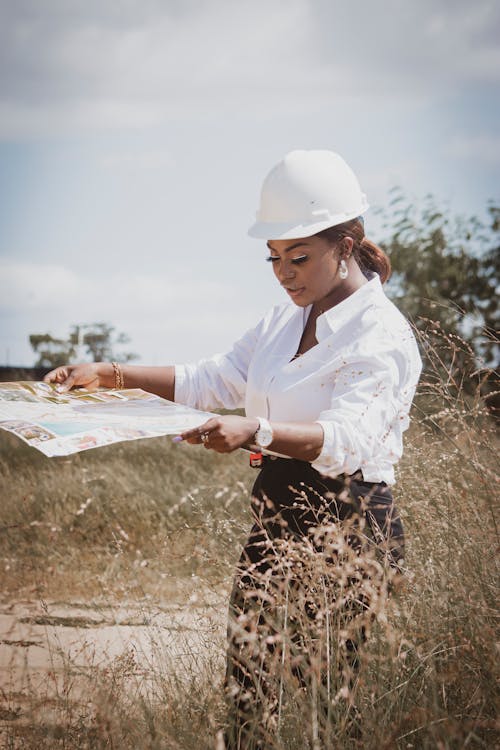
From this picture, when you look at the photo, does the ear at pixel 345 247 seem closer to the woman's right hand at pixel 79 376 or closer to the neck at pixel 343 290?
the neck at pixel 343 290

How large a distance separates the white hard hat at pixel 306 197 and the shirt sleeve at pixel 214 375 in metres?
0.53

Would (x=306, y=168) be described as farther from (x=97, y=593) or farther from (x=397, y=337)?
(x=97, y=593)

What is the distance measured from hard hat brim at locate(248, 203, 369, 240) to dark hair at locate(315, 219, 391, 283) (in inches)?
1.2

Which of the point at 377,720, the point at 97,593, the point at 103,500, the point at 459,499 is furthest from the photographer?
the point at 103,500

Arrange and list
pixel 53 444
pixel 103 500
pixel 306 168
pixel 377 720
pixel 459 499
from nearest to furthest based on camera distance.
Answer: pixel 53 444 → pixel 377 720 → pixel 306 168 → pixel 459 499 → pixel 103 500

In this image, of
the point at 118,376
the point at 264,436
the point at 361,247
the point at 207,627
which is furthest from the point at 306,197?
the point at 207,627

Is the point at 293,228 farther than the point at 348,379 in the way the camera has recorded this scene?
Yes

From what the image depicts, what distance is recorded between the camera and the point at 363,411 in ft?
8.21

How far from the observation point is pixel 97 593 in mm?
5863

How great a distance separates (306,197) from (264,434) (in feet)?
2.80

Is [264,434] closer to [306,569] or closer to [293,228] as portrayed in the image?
[306,569]

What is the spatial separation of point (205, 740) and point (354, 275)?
1.54 m

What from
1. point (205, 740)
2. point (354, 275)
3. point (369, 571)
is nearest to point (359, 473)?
point (369, 571)

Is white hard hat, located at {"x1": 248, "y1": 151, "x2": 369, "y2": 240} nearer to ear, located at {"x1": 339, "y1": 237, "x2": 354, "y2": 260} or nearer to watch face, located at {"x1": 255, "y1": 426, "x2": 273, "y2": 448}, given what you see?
ear, located at {"x1": 339, "y1": 237, "x2": 354, "y2": 260}
